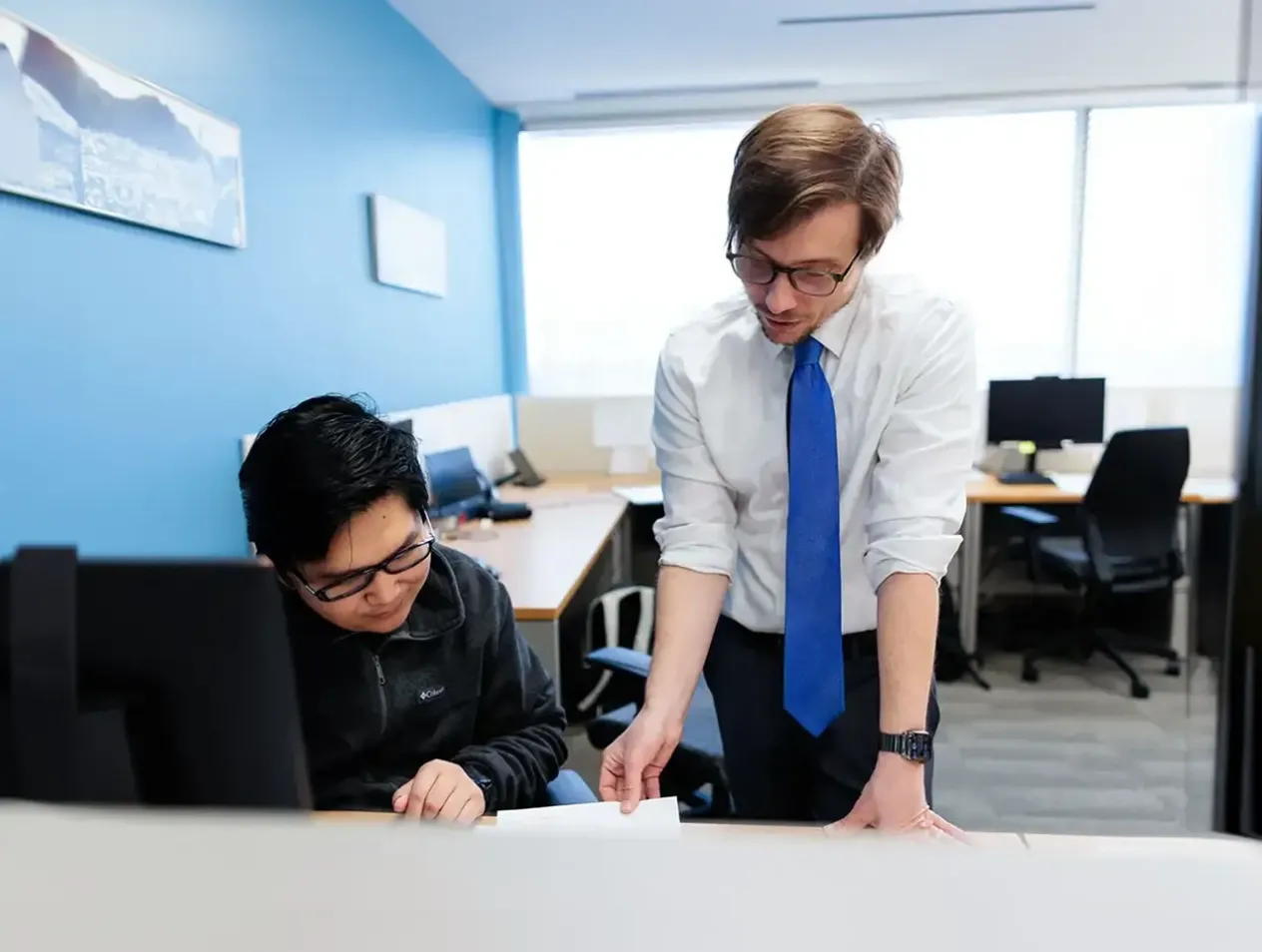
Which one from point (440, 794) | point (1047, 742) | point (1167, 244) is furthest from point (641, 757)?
point (1047, 742)

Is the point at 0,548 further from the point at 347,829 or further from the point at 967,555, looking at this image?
the point at 967,555

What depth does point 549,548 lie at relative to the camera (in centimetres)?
201

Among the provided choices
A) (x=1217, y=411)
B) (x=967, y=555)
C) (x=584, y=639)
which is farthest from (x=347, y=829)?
(x=967, y=555)

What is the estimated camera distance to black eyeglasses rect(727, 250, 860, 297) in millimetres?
719

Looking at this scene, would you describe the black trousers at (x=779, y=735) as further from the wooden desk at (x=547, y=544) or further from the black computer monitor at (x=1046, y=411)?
the black computer monitor at (x=1046, y=411)

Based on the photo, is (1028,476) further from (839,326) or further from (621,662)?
(839,326)

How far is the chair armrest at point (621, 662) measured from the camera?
145 centimetres

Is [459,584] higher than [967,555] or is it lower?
higher

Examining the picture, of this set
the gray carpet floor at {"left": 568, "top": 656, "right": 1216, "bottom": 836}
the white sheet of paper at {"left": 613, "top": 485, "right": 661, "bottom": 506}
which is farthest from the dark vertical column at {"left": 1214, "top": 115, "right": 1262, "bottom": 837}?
the white sheet of paper at {"left": 613, "top": 485, "right": 661, "bottom": 506}

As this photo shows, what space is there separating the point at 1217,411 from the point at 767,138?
506mm

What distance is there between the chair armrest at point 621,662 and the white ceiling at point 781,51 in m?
0.99

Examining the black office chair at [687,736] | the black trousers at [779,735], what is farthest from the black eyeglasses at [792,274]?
the black office chair at [687,736]

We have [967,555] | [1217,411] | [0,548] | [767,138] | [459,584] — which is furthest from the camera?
[967,555]

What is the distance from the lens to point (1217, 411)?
26 centimetres
